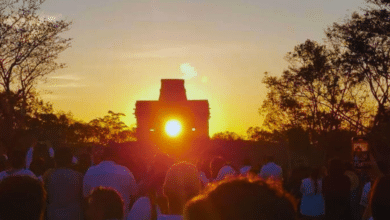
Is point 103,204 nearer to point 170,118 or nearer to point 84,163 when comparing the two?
point 84,163

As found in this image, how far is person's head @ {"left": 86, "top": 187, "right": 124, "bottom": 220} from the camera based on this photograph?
512cm

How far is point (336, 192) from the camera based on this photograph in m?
11.6

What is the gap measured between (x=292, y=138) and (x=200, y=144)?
7558 mm

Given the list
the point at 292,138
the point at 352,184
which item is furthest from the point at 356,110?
the point at 352,184

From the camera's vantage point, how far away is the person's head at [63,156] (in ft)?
30.0

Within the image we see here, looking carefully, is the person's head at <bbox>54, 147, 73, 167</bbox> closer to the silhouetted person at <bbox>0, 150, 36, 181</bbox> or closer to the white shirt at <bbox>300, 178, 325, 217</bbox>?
the silhouetted person at <bbox>0, 150, 36, 181</bbox>

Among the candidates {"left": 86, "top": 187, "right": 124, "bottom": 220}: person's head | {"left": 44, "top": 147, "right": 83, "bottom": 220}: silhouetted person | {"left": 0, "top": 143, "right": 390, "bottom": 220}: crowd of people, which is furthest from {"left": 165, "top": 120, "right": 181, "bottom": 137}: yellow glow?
{"left": 86, "top": 187, "right": 124, "bottom": 220}: person's head

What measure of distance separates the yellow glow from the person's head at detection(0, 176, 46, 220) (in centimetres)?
5917

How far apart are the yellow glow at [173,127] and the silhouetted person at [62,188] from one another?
53806 mm

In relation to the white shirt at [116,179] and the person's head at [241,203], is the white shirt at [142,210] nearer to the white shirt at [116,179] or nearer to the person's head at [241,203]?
the white shirt at [116,179]

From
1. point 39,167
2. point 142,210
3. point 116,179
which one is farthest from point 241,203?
point 39,167

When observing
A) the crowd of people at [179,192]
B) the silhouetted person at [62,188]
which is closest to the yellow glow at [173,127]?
the crowd of people at [179,192]

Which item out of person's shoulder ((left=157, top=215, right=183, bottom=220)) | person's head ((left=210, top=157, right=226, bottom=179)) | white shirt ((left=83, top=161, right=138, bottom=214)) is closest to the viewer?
person's shoulder ((left=157, top=215, right=183, bottom=220))

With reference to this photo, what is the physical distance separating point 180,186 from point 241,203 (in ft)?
12.6
